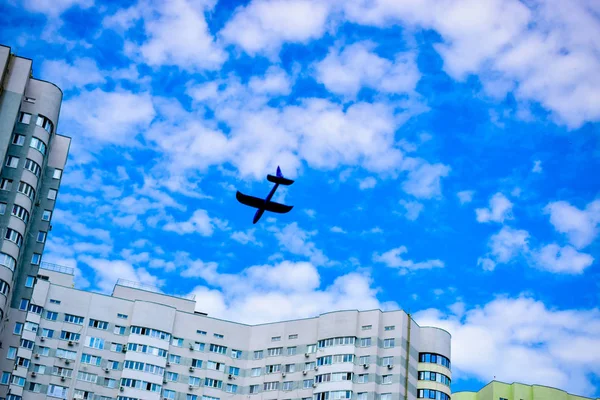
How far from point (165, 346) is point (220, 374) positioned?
30.3 ft

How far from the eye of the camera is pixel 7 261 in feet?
302

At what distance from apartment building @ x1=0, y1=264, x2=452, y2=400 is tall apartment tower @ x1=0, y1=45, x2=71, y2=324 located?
1233 cm

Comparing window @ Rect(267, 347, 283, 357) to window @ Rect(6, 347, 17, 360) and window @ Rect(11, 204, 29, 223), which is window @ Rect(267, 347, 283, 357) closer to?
window @ Rect(6, 347, 17, 360)

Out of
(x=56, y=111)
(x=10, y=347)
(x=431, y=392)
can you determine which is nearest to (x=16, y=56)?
(x=56, y=111)

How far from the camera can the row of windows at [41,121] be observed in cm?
9906

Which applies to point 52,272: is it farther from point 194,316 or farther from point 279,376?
point 279,376

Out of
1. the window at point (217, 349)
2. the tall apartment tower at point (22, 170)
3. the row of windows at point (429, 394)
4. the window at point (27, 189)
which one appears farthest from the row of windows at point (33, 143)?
the row of windows at point (429, 394)

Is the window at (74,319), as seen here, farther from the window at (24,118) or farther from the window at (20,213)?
the window at (24,118)

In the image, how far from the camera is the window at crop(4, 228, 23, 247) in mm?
93312

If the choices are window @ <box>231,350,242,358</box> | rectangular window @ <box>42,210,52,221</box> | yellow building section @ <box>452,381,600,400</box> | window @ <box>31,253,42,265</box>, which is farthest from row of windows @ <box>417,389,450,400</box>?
rectangular window @ <box>42,210,52,221</box>

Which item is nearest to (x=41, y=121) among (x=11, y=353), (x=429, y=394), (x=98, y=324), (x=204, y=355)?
(x=11, y=353)

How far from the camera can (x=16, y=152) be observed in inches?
3826

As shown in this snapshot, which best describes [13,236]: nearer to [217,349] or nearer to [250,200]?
[250,200]

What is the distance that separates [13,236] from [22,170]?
7808 millimetres
